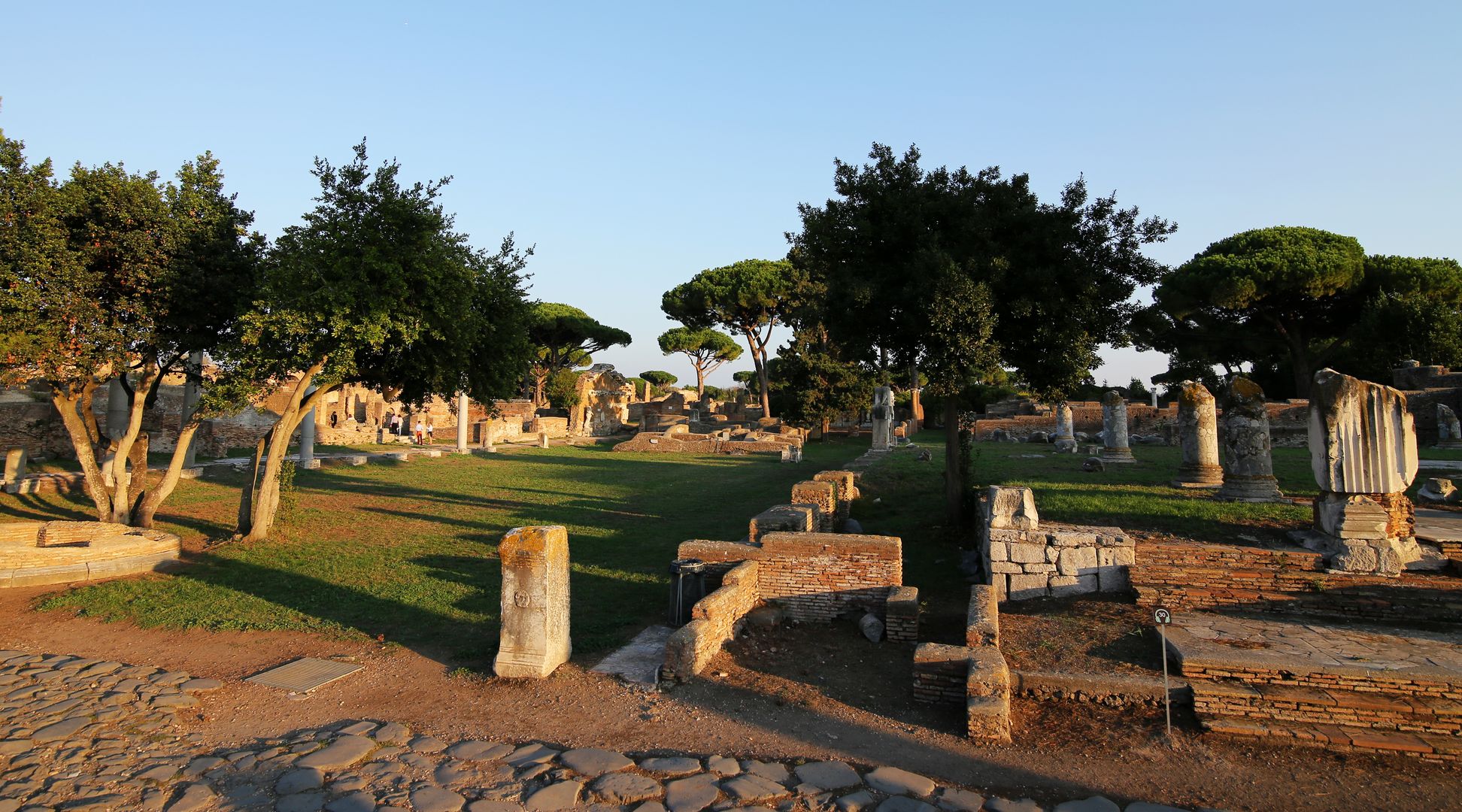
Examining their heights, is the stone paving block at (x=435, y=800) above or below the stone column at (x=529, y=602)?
below

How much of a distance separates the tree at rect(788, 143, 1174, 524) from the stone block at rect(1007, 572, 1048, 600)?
278 centimetres

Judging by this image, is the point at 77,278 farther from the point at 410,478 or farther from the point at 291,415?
the point at 410,478

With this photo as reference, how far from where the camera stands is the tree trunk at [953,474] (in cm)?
1164

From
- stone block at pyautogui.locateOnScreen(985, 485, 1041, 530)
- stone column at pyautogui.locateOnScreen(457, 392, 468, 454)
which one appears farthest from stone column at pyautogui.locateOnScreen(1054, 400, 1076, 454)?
stone column at pyautogui.locateOnScreen(457, 392, 468, 454)

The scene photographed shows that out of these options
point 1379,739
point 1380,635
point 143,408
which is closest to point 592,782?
point 1379,739

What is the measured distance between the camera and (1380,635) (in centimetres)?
620

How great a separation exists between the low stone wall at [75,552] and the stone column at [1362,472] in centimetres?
1352

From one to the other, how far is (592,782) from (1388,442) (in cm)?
838

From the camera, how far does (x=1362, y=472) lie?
7.66m

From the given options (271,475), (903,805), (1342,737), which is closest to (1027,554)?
(1342,737)

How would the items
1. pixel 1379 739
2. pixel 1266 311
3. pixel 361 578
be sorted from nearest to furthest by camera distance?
pixel 1379 739 < pixel 361 578 < pixel 1266 311

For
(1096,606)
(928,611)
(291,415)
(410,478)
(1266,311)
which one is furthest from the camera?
(1266,311)

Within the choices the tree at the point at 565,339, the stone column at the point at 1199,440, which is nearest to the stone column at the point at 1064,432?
the stone column at the point at 1199,440

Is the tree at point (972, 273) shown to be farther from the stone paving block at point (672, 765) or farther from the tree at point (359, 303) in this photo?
the stone paving block at point (672, 765)
